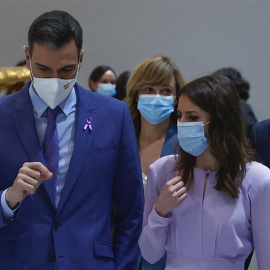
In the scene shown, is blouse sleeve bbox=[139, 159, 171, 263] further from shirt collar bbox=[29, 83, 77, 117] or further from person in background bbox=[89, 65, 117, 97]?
person in background bbox=[89, 65, 117, 97]

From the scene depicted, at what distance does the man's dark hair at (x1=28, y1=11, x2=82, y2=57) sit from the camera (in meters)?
2.22

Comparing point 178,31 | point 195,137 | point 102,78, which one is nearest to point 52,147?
point 195,137

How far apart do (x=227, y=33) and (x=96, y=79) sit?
1323 mm

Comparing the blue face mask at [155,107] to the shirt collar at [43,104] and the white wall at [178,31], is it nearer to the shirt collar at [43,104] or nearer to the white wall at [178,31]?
the shirt collar at [43,104]

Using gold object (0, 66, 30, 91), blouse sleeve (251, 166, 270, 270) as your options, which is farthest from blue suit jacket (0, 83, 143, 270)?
gold object (0, 66, 30, 91)

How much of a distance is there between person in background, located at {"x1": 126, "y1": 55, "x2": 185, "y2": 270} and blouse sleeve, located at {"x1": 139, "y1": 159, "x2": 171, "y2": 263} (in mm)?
767

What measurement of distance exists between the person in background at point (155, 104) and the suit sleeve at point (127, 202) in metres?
0.74

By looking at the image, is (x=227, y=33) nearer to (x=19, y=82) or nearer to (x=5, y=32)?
(x=5, y=32)

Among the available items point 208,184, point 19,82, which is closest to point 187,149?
point 208,184

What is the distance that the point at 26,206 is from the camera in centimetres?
222

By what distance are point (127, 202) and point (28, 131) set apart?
1.40ft

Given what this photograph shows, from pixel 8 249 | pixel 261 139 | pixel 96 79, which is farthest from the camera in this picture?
pixel 96 79

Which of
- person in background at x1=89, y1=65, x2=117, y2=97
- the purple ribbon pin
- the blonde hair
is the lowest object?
person in background at x1=89, y1=65, x2=117, y2=97

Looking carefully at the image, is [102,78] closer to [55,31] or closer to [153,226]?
[55,31]
